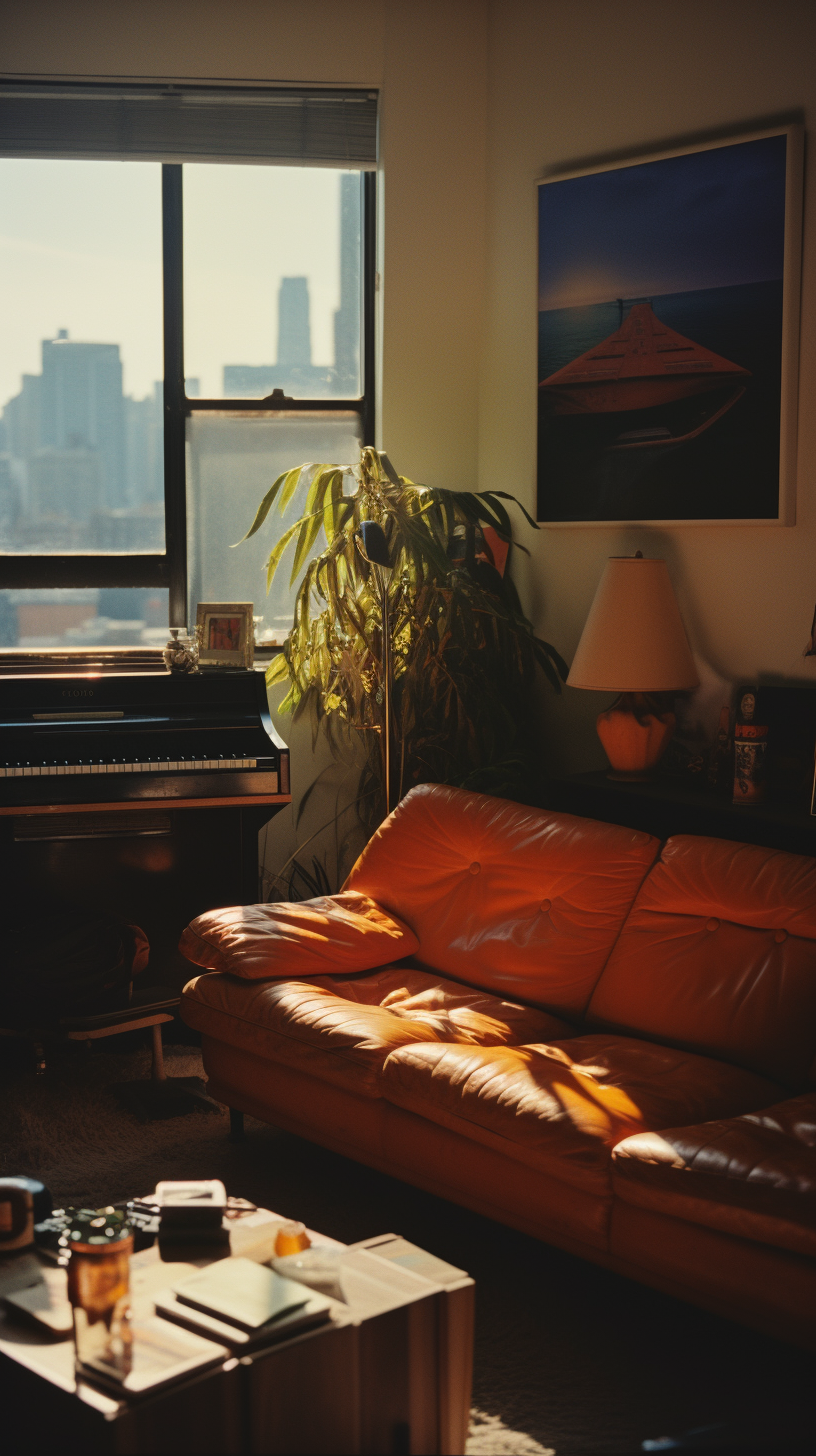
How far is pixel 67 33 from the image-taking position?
4254 millimetres

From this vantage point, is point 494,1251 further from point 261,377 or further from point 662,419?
point 261,377

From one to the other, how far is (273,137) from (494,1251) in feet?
11.8

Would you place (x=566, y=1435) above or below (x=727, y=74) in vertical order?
below

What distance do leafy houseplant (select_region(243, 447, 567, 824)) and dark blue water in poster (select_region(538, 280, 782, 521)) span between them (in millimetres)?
267

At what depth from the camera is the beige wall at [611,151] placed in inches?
Answer: 135

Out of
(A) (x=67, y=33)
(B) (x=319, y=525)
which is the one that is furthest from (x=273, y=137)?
(B) (x=319, y=525)

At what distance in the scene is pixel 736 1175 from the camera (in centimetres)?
205

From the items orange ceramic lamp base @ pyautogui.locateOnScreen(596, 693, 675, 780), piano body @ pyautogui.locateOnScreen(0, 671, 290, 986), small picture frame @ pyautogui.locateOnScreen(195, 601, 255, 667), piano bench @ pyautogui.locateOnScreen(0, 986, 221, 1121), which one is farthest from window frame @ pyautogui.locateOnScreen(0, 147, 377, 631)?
orange ceramic lamp base @ pyautogui.locateOnScreen(596, 693, 675, 780)

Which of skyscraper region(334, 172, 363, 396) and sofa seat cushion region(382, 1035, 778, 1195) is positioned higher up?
skyscraper region(334, 172, 363, 396)

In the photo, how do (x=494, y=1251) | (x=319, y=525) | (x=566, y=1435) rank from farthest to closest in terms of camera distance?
(x=319, y=525), (x=494, y=1251), (x=566, y=1435)

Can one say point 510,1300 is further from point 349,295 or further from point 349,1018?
point 349,295

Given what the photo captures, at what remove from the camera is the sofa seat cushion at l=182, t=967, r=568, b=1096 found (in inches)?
105

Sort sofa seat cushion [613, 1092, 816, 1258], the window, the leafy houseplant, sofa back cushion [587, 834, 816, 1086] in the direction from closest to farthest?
sofa seat cushion [613, 1092, 816, 1258] → sofa back cushion [587, 834, 816, 1086] → the leafy houseplant → the window

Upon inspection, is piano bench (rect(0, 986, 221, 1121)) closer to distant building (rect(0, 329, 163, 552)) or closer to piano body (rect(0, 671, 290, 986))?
piano body (rect(0, 671, 290, 986))
